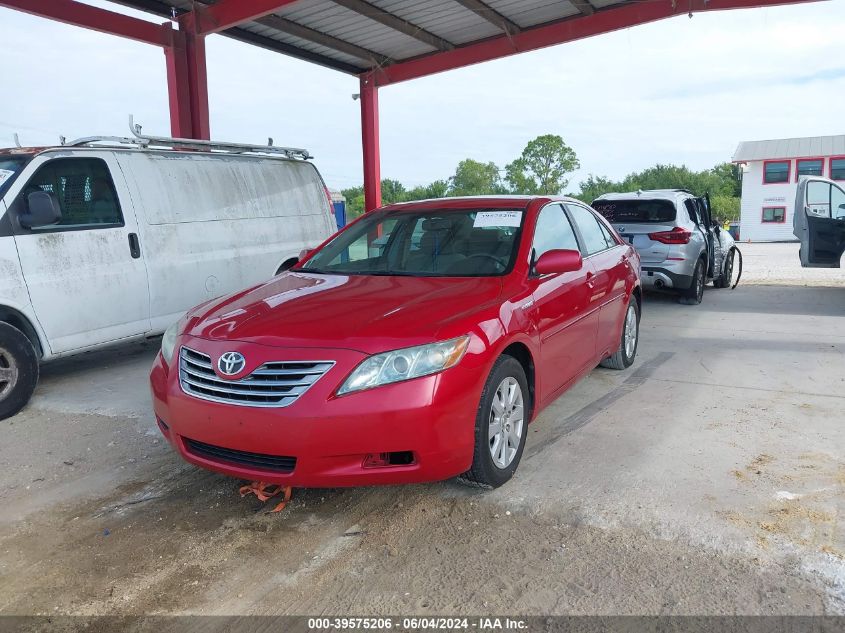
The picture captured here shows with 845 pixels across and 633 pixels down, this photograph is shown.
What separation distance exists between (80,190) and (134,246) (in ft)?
2.11

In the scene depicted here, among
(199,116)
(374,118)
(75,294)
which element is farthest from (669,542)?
(374,118)

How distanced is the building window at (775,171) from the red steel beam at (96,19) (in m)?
38.7

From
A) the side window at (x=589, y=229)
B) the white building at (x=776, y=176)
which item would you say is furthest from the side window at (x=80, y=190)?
the white building at (x=776, y=176)

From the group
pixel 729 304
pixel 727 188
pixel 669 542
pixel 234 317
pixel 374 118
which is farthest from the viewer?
pixel 727 188

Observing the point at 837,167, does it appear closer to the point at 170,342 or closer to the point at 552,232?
the point at 552,232

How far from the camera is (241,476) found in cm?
309

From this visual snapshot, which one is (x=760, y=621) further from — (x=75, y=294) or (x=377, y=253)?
(x=75, y=294)

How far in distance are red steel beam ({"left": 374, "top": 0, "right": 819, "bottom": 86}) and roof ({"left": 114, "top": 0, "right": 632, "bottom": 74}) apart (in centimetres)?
11

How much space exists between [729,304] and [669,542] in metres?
7.96

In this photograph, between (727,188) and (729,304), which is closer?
(729,304)

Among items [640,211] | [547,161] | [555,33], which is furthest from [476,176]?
[640,211]

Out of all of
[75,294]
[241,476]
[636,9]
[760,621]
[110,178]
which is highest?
[636,9]

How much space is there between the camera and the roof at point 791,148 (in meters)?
37.9

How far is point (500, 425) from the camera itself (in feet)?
11.2
